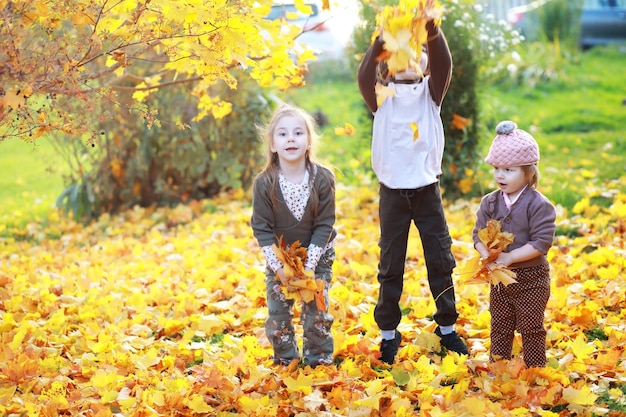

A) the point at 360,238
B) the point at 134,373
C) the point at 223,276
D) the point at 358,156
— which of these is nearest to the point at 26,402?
the point at 134,373

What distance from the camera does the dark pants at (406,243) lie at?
350 centimetres

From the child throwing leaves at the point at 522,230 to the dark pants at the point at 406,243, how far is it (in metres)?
0.29

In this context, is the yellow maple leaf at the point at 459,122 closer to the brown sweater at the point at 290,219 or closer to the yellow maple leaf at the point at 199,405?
the brown sweater at the point at 290,219

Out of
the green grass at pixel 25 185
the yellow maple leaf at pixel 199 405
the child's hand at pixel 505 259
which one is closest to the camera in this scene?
the yellow maple leaf at pixel 199 405

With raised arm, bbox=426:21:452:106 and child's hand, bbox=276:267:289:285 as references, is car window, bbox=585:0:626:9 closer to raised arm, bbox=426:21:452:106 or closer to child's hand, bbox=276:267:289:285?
raised arm, bbox=426:21:452:106

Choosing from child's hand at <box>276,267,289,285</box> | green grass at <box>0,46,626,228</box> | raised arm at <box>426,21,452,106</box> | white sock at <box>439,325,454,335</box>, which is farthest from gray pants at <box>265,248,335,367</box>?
green grass at <box>0,46,626,228</box>

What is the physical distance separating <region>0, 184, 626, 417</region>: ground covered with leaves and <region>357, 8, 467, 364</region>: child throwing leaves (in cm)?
17

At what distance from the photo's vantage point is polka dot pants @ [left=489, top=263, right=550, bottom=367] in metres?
3.21

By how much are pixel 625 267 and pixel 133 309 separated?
9.04ft

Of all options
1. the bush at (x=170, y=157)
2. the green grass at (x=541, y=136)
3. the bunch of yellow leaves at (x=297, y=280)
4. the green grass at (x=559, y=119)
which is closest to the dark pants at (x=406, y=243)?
the bunch of yellow leaves at (x=297, y=280)

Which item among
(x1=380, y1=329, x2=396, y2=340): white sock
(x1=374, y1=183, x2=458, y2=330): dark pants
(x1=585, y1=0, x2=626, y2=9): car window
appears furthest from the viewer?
(x1=585, y1=0, x2=626, y2=9): car window

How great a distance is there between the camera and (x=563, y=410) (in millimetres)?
2959

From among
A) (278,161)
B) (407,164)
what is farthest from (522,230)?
(278,161)

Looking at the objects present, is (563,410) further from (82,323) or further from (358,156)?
(358,156)
